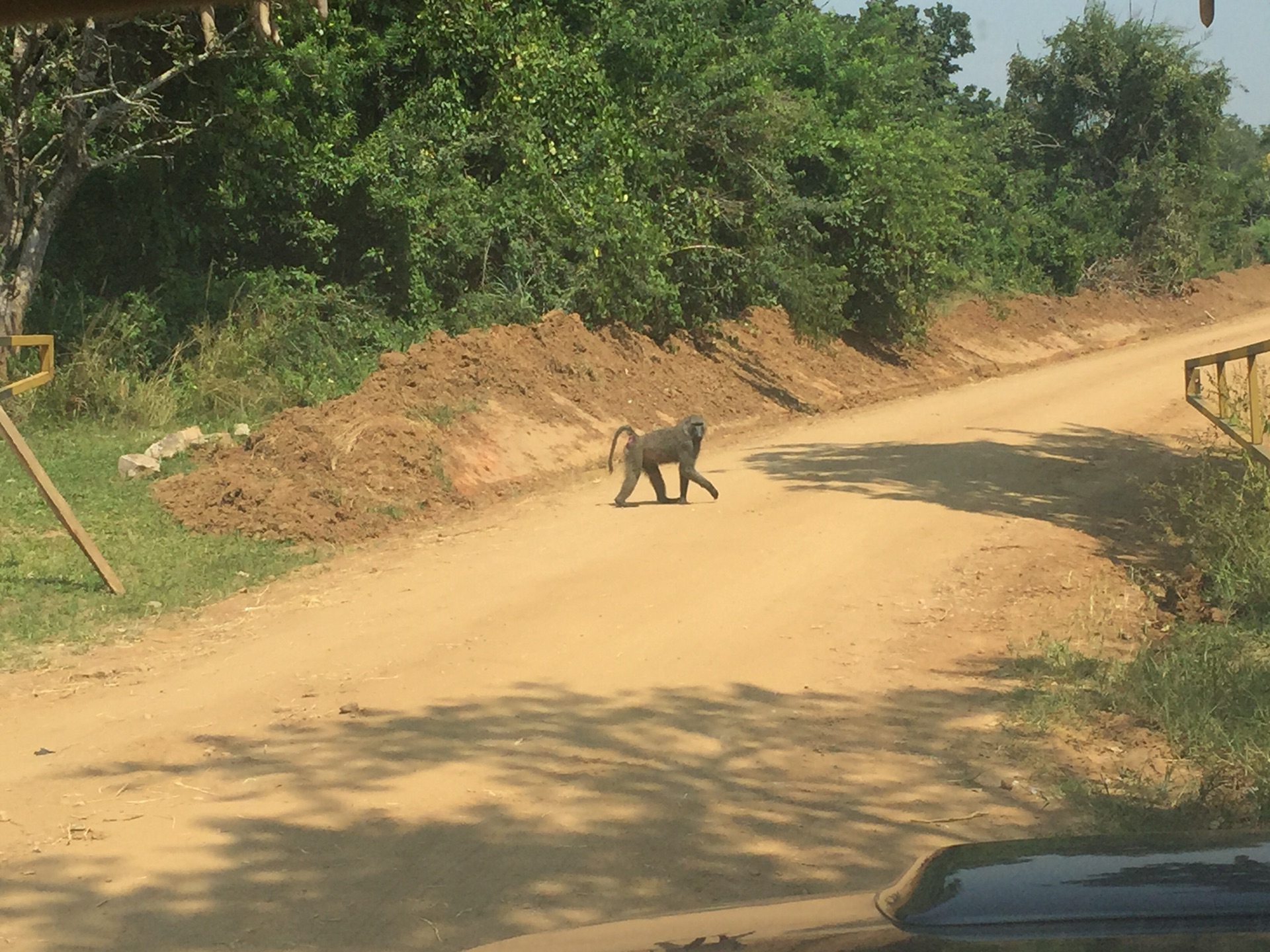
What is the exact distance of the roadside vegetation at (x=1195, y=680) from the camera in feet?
18.7

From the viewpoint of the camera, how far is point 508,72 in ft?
61.0

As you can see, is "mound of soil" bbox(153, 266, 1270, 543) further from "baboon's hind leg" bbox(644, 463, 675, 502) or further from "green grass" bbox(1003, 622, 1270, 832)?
"green grass" bbox(1003, 622, 1270, 832)

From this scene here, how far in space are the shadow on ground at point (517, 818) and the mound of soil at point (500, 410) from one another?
5257mm

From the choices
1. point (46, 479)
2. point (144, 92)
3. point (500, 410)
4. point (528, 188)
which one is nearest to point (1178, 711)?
point (46, 479)

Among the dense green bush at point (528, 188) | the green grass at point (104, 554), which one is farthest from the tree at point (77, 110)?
the green grass at point (104, 554)

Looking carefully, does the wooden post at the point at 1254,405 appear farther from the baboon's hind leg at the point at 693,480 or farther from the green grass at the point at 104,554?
the green grass at the point at 104,554

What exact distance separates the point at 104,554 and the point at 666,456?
507 centimetres

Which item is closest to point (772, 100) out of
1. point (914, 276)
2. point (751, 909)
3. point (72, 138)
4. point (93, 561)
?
point (914, 276)

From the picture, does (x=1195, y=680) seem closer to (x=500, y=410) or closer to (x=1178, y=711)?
(x=1178, y=711)

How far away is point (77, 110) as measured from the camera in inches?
576

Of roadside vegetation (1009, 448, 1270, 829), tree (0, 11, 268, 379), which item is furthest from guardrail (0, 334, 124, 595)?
roadside vegetation (1009, 448, 1270, 829)

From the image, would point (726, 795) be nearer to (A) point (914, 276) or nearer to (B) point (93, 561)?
(B) point (93, 561)

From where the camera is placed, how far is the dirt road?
4914 millimetres

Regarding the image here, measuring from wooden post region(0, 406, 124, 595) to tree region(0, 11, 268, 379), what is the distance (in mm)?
6252
